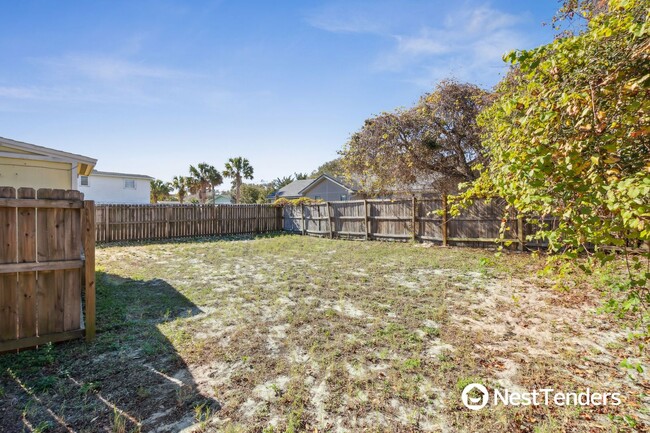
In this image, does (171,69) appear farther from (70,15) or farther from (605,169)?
(605,169)

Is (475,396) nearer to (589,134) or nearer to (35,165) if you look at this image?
(589,134)

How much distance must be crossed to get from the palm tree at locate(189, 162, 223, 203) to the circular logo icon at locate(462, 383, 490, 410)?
39613 millimetres

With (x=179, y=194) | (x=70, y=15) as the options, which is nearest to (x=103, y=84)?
(x=70, y=15)

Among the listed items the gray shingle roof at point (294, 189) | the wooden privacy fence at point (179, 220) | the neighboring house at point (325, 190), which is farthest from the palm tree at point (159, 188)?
the wooden privacy fence at point (179, 220)

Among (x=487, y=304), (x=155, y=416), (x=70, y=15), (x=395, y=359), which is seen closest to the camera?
(x=155, y=416)

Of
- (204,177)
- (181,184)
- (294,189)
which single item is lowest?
(294,189)

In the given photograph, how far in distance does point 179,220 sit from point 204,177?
26.7 metres

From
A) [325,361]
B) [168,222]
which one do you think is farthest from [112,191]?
[325,361]

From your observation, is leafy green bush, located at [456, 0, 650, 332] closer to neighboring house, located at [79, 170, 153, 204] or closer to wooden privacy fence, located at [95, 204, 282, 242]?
wooden privacy fence, located at [95, 204, 282, 242]

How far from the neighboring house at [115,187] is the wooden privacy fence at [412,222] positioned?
17268 mm

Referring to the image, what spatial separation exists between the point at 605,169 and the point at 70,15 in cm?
999

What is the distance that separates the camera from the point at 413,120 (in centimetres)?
1006

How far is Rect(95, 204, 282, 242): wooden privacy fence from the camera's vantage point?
40.7ft

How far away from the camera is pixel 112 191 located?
23.7 metres
